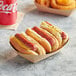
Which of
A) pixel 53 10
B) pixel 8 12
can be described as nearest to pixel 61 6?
pixel 53 10

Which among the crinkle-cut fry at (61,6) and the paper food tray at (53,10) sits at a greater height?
the crinkle-cut fry at (61,6)

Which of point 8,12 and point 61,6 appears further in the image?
point 61,6

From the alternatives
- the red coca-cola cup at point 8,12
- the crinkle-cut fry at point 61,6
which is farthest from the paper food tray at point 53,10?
the red coca-cola cup at point 8,12

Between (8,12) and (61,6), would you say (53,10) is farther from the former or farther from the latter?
(8,12)

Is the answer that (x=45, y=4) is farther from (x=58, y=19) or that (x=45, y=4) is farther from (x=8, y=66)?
(x=8, y=66)

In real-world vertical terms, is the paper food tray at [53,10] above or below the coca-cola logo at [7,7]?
below

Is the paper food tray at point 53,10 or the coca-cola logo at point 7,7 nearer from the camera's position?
the coca-cola logo at point 7,7

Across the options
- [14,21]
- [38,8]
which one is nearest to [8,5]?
[14,21]

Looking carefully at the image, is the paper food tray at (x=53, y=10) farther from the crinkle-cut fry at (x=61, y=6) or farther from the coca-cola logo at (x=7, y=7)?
the coca-cola logo at (x=7, y=7)

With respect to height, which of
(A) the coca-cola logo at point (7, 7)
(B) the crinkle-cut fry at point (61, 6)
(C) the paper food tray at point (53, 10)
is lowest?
(C) the paper food tray at point (53, 10)
